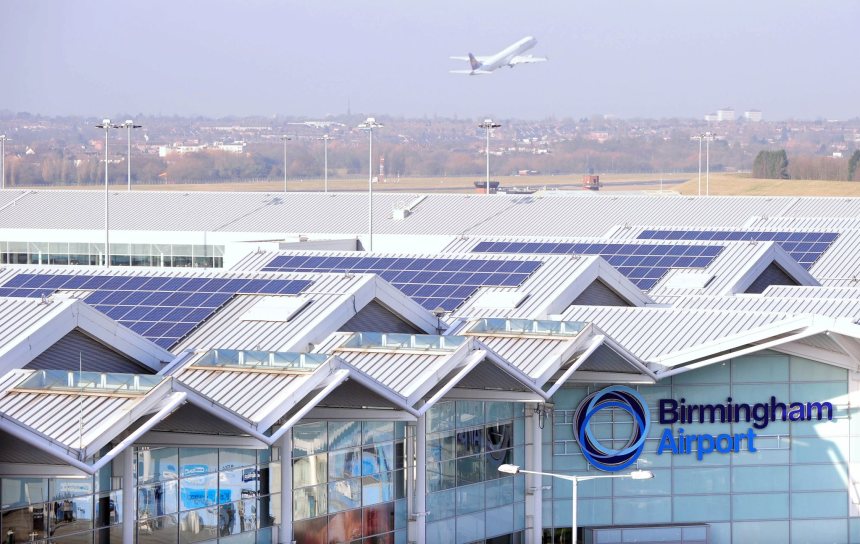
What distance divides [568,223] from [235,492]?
72.0m

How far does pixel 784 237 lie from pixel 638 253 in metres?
16.3

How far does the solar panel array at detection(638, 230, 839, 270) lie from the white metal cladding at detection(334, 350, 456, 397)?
37036mm

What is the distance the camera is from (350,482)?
45.5 meters

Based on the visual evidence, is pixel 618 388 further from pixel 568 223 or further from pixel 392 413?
pixel 568 223

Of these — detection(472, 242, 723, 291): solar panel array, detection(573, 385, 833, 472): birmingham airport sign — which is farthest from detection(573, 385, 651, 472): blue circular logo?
detection(472, 242, 723, 291): solar panel array

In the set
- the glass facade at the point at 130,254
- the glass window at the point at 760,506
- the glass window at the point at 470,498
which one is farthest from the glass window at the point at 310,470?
the glass facade at the point at 130,254

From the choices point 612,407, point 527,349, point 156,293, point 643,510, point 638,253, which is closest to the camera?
point 527,349

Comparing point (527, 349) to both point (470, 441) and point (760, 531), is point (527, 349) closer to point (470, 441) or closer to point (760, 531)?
point (470, 441)

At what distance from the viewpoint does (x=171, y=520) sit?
4081 centimetres

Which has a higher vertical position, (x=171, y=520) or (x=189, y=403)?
(x=189, y=403)

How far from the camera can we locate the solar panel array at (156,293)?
4859cm

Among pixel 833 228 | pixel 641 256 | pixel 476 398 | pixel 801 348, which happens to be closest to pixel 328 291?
pixel 476 398

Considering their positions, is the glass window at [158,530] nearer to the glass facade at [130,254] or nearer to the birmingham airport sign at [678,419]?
the birmingham airport sign at [678,419]

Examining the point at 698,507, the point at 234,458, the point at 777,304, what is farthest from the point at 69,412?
the point at 777,304
